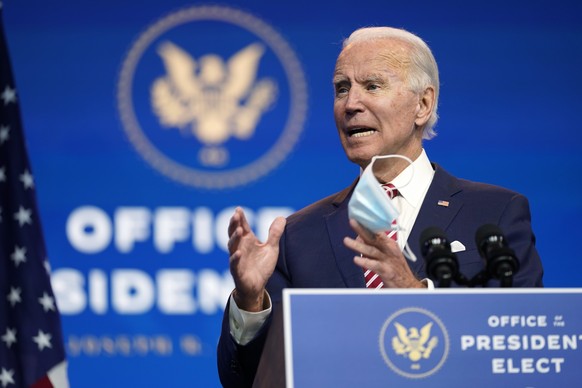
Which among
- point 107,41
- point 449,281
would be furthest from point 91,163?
point 449,281

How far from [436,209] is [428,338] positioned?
81cm

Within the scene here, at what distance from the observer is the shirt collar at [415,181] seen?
8.78 feet

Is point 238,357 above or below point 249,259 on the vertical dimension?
below

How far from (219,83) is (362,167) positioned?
2.15 m

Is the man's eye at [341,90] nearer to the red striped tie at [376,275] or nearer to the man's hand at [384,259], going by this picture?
the red striped tie at [376,275]

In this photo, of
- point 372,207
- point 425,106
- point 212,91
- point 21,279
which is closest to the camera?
point 372,207

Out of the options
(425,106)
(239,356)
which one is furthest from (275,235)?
(425,106)

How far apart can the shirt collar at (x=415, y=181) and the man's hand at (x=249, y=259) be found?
456 mm

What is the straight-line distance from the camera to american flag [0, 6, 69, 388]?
3.47m

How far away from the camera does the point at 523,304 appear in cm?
185

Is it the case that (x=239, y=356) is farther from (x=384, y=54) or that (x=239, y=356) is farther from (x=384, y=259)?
(x=384, y=54)

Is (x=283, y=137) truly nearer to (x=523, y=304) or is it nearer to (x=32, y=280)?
(x=32, y=280)

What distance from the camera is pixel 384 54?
2.72 meters

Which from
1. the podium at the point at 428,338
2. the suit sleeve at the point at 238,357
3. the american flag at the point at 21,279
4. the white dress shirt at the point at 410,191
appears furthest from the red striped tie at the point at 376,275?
the american flag at the point at 21,279
